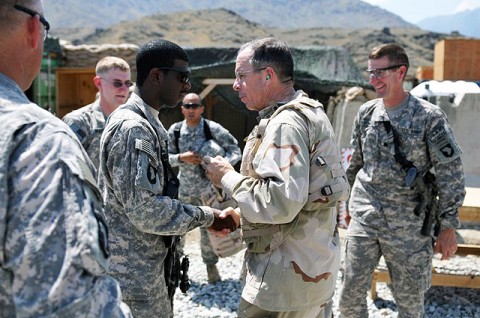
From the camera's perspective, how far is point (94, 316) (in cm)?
112

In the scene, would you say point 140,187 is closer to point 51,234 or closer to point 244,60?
point 244,60

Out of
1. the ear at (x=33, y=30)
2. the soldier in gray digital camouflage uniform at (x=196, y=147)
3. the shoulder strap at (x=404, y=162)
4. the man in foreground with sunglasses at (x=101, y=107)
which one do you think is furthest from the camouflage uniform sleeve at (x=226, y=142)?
the ear at (x=33, y=30)

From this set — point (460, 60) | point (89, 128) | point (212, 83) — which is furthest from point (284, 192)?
point (460, 60)

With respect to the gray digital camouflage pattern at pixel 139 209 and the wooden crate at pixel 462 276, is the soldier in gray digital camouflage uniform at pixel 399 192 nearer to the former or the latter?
the wooden crate at pixel 462 276

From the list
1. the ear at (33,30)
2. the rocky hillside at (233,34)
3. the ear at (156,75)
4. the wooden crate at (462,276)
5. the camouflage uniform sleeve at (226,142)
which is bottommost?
the wooden crate at (462,276)

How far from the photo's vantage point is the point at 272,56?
248 cm

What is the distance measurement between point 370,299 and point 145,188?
3677 mm

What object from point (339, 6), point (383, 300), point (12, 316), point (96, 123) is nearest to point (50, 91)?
point (96, 123)

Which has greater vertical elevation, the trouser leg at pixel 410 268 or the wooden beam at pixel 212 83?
the wooden beam at pixel 212 83

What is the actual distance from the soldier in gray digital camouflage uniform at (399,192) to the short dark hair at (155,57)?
175cm

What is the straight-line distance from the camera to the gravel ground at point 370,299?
4.98 m

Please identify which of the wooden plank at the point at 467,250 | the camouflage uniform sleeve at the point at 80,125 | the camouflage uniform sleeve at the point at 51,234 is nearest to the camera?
the camouflage uniform sleeve at the point at 51,234

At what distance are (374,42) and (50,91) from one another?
1041 inches

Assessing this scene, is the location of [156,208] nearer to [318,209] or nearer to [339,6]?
[318,209]
